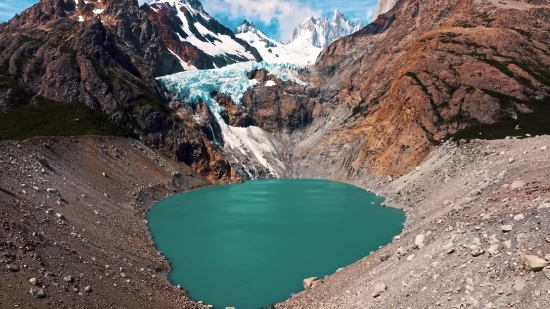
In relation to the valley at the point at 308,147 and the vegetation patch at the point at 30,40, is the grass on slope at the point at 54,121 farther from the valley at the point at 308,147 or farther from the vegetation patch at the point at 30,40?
the vegetation patch at the point at 30,40

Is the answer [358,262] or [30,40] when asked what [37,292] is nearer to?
[358,262]

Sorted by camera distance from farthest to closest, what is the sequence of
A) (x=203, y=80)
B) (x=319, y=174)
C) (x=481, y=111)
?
(x=203, y=80)
(x=319, y=174)
(x=481, y=111)

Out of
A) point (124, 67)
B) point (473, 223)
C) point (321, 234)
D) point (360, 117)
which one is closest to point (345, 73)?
point (360, 117)

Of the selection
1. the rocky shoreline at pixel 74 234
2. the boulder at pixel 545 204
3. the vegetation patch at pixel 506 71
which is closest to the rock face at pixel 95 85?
the rocky shoreline at pixel 74 234

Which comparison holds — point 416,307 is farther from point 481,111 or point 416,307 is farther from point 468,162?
point 481,111

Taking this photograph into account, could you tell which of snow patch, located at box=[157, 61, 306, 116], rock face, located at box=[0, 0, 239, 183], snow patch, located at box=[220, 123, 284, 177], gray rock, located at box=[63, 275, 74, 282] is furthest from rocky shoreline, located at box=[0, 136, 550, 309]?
snow patch, located at box=[157, 61, 306, 116]

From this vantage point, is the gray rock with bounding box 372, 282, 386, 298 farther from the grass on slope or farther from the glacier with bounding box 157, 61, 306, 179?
the glacier with bounding box 157, 61, 306, 179
